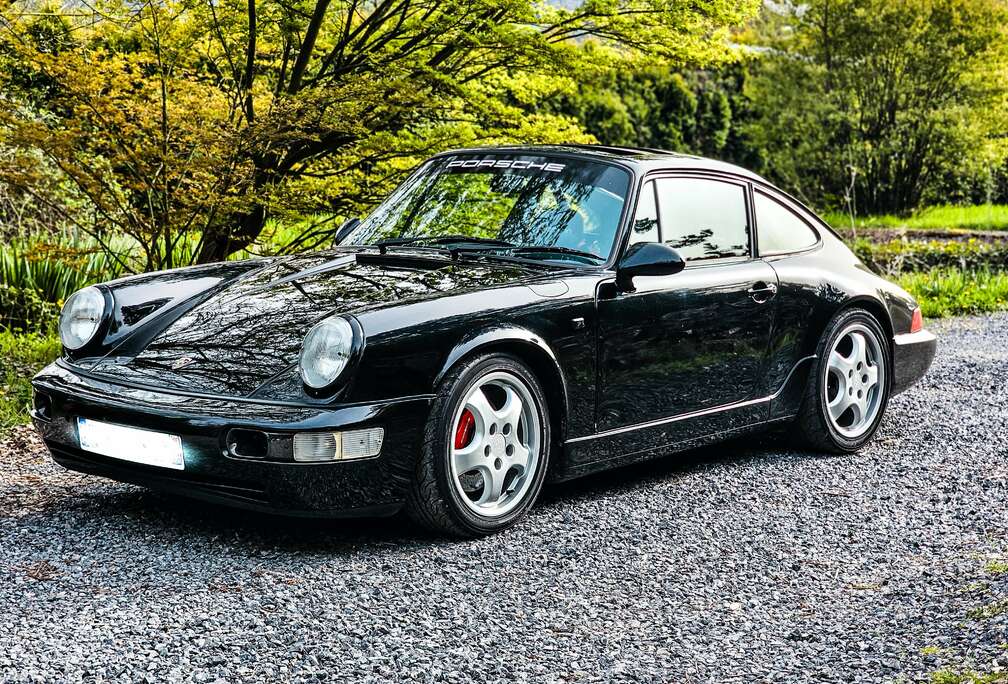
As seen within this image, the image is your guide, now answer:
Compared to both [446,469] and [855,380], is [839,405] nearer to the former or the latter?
[855,380]

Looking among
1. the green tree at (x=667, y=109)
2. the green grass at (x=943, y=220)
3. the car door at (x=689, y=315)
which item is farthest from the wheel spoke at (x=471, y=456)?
the green grass at (x=943, y=220)

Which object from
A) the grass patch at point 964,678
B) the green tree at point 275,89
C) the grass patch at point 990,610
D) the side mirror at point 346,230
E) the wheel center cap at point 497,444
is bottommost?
the grass patch at point 990,610

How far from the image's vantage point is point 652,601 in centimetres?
387

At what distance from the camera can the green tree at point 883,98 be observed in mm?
20938

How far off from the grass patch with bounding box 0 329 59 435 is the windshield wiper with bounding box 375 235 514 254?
227 centimetres

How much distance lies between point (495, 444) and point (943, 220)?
18.3m

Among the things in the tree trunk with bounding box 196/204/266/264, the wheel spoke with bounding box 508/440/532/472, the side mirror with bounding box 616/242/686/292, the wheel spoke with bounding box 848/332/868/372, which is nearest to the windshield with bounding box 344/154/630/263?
the side mirror with bounding box 616/242/686/292

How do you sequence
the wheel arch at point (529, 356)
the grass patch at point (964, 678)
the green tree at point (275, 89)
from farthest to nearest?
the green tree at point (275, 89)
the wheel arch at point (529, 356)
the grass patch at point (964, 678)

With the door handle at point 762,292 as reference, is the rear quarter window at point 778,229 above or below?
above

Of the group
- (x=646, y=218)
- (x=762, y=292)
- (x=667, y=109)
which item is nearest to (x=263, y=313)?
(x=646, y=218)

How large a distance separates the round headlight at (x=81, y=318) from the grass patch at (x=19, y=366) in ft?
4.62

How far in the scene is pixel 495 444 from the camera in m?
4.42

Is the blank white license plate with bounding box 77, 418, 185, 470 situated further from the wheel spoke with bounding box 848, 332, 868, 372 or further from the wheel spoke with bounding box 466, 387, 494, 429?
the wheel spoke with bounding box 848, 332, 868, 372

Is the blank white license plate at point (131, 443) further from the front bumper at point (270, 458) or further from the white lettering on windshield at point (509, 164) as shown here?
the white lettering on windshield at point (509, 164)
